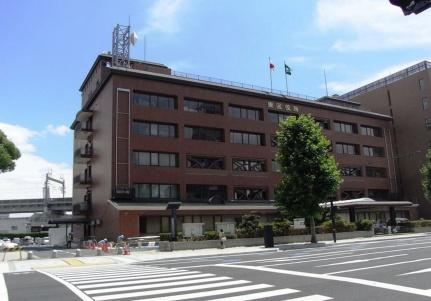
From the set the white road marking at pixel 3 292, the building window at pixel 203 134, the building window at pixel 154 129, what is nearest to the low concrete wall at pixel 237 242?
the building window at pixel 154 129

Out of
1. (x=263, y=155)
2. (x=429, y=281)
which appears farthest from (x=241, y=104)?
(x=429, y=281)

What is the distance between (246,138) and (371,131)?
26.6 metres

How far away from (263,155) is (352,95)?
123 feet

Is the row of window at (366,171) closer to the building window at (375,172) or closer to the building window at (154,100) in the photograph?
the building window at (375,172)

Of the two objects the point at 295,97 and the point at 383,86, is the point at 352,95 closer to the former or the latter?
the point at 383,86

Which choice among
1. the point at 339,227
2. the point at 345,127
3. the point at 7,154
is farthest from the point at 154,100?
the point at 345,127

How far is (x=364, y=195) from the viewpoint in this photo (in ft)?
215

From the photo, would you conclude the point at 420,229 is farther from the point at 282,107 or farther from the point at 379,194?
the point at 282,107

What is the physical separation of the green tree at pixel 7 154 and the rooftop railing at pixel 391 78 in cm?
5982

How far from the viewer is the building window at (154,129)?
47.8 meters

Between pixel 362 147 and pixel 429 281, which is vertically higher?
pixel 362 147

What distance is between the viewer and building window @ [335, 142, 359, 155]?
215 ft

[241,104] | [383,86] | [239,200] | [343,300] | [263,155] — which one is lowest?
[343,300]

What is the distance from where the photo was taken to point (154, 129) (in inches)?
1928
